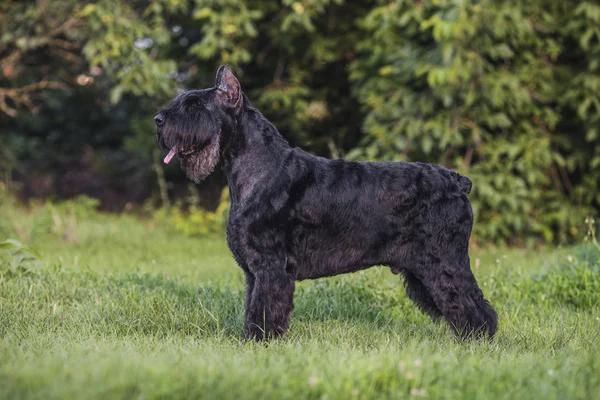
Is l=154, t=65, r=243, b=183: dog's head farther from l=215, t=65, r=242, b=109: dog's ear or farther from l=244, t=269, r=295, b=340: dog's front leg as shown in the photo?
l=244, t=269, r=295, b=340: dog's front leg

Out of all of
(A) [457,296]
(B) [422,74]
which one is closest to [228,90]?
(A) [457,296]

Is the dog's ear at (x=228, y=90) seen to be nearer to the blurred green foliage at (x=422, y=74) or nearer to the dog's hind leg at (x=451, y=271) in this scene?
the dog's hind leg at (x=451, y=271)

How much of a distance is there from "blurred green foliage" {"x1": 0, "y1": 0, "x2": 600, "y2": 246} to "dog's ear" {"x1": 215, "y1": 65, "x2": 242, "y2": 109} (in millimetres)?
4011

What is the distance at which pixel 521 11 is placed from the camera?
8945mm

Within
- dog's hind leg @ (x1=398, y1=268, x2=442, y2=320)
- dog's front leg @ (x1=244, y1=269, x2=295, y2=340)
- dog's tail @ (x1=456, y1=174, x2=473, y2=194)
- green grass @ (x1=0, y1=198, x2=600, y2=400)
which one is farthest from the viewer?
dog's hind leg @ (x1=398, y1=268, x2=442, y2=320)

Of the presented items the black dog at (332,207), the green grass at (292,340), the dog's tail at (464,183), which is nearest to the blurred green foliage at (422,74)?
the green grass at (292,340)

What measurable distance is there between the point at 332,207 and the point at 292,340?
0.94 m

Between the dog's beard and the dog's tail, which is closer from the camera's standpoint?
the dog's beard

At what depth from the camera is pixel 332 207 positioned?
447 cm

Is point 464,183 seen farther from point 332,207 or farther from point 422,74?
point 422,74

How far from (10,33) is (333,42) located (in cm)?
515

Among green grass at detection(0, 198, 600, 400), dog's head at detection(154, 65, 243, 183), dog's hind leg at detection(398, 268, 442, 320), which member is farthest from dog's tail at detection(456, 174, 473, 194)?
dog's head at detection(154, 65, 243, 183)

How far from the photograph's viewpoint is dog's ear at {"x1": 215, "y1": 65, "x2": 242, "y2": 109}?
14.8 feet

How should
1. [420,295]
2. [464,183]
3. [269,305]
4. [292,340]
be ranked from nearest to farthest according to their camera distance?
[269,305] < [292,340] < [464,183] < [420,295]
